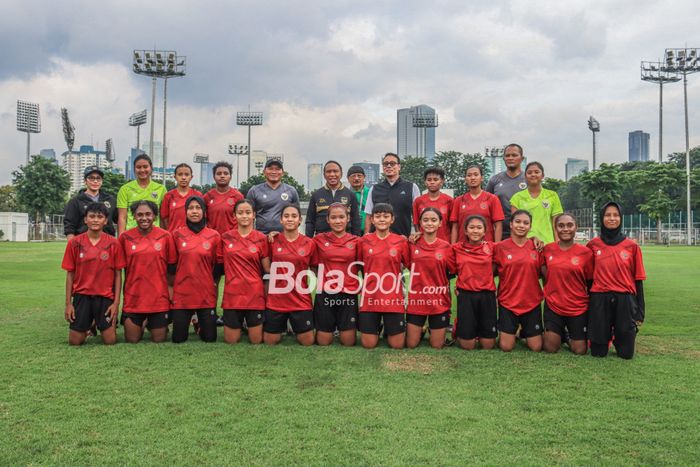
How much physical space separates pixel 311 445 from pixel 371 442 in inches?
13.3

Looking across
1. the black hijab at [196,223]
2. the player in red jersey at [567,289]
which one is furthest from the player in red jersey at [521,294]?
the black hijab at [196,223]

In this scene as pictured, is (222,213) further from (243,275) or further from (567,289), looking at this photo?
(567,289)

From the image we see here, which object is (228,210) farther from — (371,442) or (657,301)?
(657,301)

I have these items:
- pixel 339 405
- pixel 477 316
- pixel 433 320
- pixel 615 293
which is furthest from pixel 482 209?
pixel 339 405

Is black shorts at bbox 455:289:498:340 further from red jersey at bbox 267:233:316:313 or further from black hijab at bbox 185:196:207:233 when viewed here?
black hijab at bbox 185:196:207:233

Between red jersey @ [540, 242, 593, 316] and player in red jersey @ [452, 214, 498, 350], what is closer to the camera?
red jersey @ [540, 242, 593, 316]

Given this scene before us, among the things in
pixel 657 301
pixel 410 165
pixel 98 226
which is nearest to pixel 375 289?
pixel 98 226

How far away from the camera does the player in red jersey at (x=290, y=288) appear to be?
17.6ft

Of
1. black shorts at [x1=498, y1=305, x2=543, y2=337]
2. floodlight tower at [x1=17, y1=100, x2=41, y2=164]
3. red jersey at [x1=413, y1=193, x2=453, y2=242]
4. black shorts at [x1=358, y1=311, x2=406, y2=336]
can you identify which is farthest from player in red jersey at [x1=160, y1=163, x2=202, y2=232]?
floodlight tower at [x1=17, y1=100, x2=41, y2=164]

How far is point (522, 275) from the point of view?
5.15m

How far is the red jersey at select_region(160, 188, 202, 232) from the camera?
20.1ft

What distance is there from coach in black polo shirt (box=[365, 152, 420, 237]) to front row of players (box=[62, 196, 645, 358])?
92cm

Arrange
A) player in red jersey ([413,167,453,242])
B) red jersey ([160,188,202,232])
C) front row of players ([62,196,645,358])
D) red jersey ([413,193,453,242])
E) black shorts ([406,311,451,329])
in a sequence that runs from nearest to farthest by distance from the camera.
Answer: front row of players ([62,196,645,358]), black shorts ([406,311,451,329]), player in red jersey ([413,167,453,242]), red jersey ([413,193,453,242]), red jersey ([160,188,202,232])

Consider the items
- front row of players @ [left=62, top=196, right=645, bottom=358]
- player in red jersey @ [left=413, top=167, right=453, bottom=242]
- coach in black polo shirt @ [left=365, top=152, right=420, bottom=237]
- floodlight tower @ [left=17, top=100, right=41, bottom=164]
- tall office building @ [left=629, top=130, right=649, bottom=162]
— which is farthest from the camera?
tall office building @ [left=629, top=130, right=649, bottom=162]
